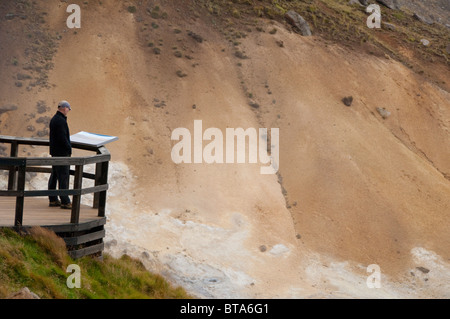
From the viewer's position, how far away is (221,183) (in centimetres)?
2133

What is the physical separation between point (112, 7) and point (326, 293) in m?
16.4

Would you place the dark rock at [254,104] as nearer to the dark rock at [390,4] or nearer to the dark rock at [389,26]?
the dark rock at [389,26]

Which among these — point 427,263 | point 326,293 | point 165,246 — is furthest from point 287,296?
point 427,263

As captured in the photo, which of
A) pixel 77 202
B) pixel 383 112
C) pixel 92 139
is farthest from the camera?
pixel 383 112

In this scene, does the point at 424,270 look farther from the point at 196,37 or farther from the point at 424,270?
the point at 196,37

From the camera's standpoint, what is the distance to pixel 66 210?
1070cm

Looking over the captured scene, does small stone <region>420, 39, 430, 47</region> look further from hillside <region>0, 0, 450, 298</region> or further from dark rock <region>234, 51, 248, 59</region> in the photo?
dark rock <region>234, 51, 248, 59</region>

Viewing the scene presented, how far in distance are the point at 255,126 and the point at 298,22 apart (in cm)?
767

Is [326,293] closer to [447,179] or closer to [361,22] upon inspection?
[447,179]

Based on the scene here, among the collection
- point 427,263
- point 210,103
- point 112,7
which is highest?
point 112,7

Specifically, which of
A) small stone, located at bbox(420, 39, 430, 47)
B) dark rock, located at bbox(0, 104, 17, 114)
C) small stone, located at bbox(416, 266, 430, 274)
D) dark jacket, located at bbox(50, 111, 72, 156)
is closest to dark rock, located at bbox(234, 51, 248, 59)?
dark rock, located at bbox(0, 104, 17, 114)

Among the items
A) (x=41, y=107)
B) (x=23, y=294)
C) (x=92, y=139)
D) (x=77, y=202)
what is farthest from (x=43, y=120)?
(x=23, y=294)

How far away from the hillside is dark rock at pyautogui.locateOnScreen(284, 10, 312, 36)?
436 millimetres

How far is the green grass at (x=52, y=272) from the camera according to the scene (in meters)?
8.40
